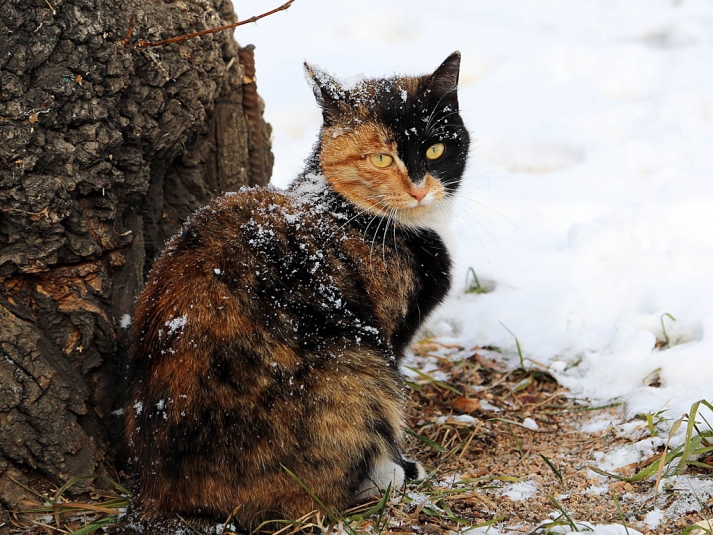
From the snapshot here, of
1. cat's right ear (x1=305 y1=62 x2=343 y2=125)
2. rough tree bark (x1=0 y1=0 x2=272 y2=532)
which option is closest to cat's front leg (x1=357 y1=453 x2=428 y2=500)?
rough tree bark (x1=0 y1=0 x2=272 y2=532)

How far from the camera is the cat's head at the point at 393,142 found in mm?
2533

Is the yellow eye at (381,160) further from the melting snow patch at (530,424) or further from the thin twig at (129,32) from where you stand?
the melting snow patch at (530,424)

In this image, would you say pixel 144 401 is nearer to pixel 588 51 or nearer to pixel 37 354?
pixel 37 354

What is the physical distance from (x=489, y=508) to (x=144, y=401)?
3.99 ft

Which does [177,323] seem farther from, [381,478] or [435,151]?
[435,151]

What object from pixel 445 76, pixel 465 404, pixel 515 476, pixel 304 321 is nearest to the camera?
pixel 304 321

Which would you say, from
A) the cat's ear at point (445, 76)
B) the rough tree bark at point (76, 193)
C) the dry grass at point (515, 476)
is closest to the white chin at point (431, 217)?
the cat's ear at point (445, 76)

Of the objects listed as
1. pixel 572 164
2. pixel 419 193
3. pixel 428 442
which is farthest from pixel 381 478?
pixel 572 164

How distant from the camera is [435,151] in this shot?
2.63 metres

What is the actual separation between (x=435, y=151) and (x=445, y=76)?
0.30 meters

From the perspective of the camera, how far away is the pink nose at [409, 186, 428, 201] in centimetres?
252

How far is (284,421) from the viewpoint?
2.15 metres

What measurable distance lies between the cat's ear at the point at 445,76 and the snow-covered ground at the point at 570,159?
437mm

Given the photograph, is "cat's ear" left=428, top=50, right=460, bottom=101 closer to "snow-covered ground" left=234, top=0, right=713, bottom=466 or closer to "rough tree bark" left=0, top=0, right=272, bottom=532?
"snow-covered ground" left=234, top=0, right=713, bottom=466
